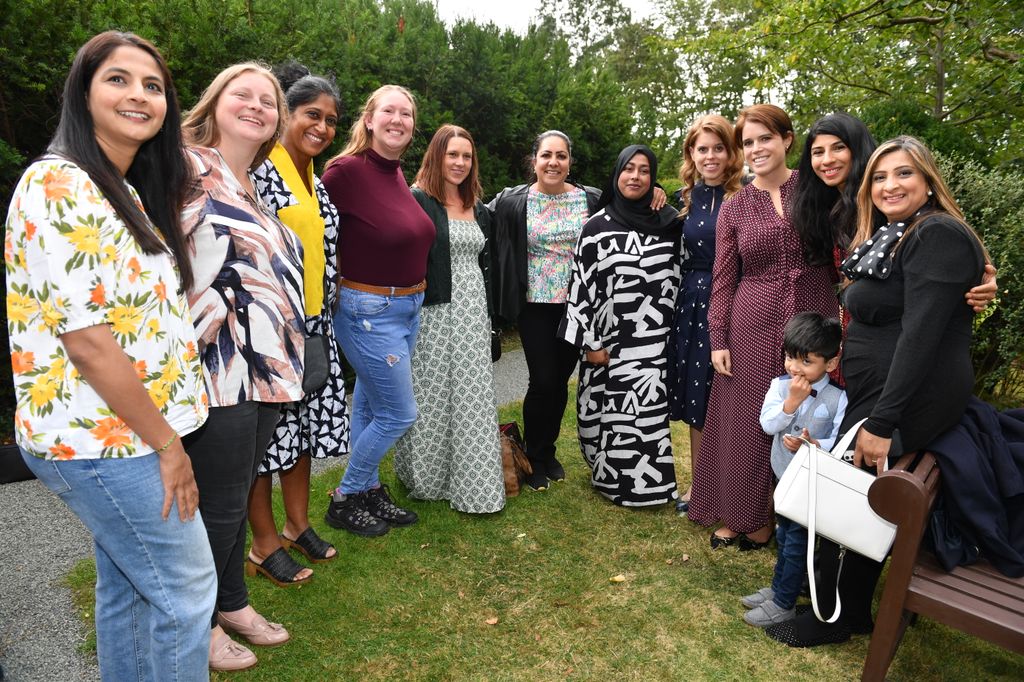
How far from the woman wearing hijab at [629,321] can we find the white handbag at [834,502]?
1593 mm

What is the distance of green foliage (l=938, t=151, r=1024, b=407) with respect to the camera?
4.99 meters

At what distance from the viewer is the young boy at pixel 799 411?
306cm

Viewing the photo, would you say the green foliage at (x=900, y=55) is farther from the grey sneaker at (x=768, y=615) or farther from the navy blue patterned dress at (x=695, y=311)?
the grey sneaker at (x=768, y=615)

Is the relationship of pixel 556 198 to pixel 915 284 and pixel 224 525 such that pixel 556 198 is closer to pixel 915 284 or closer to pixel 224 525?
pixel 915 284

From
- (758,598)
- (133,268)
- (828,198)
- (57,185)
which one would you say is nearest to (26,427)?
(133,268)

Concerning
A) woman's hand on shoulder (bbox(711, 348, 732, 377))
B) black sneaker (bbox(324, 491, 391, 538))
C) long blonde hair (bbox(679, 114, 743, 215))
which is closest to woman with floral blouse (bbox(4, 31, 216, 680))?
black sneaker (bbox(324, 491, 391, 538))

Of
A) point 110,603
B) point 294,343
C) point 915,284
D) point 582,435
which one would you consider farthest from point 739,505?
point 110,603

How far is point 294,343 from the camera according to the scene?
7.91ft

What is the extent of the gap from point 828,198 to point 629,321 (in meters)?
1.32

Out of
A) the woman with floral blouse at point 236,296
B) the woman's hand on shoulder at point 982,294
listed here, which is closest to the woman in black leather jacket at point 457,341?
the woman with floral blouse at point 236,296

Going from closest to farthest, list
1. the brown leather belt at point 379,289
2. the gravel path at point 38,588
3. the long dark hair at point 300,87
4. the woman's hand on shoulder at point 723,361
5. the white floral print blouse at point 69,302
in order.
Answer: the white floral print blouse at point 69,302
the gravel path at point 38,588
the long dark hair at point 300,87
the brown leather belt at point 379,289
the woman's hand on shoulder at point 723,361

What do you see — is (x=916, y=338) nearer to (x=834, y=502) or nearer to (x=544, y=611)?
(x=834, y=502)

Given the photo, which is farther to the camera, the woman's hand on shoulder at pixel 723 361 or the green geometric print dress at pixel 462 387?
the green geometric print dress at pixel 462 387

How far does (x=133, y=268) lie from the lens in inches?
65.4
